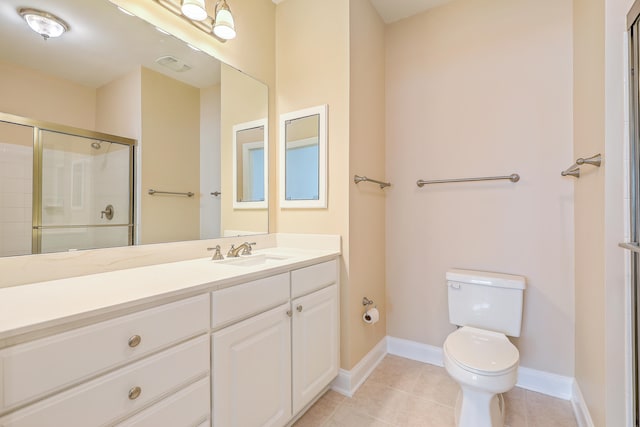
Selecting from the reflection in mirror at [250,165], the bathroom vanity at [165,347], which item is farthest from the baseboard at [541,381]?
the reflection in mirror at [250,165]

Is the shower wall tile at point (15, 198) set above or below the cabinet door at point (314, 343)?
above

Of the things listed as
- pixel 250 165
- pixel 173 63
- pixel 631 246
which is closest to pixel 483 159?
pixel 631 246

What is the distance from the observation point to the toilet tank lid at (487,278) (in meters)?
1.68

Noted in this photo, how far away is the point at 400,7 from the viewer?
2100 millimetres

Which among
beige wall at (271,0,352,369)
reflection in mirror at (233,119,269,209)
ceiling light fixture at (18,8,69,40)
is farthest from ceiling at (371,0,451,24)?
ceiling light fixture at (18,8,69,40)

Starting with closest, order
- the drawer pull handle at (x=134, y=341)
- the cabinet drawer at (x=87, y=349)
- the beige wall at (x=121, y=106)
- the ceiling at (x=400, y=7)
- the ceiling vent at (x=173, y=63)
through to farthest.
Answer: the cabinet drawer at (x=87, y=349), the drawer pull handle at (x=134, y=341), the beige wall at (x=121, y=106), the ceiling vent at (x=173, y=63), the ceiling at (x=400, y=7)

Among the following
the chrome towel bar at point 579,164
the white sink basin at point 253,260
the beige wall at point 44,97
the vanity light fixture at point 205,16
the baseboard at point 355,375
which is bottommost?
the baseboard at point 355,375

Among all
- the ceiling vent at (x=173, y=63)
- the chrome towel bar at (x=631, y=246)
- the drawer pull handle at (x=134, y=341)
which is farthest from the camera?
the ceiling vent at (x=173, y=63)

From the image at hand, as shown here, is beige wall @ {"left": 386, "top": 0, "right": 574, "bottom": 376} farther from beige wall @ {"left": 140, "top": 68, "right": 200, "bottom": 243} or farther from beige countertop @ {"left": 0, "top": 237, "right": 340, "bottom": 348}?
beige wall @ {"left": 140, "top": 68, "right": 200, "bottom": 243}

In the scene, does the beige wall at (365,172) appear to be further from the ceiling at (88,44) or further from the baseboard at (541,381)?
the ceiling at (88,44)

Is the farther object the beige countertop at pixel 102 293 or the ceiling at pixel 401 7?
the ceiling at pixel 401 7

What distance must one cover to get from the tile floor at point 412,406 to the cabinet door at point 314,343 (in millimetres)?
148

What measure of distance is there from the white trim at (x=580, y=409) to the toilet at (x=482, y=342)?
34cm

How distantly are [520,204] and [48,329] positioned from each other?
→ 2251 mm
